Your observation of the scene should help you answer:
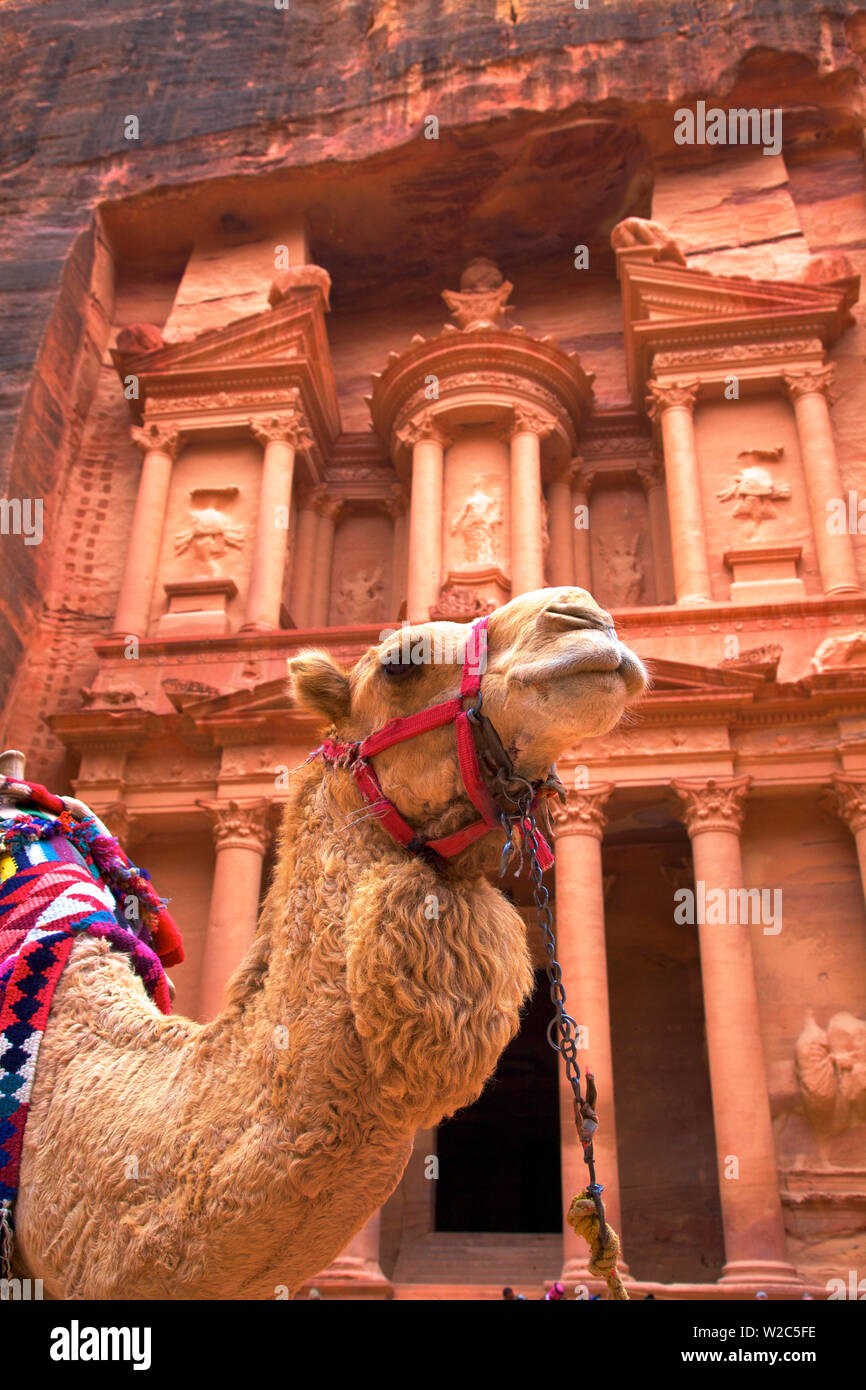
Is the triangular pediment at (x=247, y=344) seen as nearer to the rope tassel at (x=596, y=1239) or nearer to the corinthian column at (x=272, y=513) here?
the corinthian column at (x=272, y=513)

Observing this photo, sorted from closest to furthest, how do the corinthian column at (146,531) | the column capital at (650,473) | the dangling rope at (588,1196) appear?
the dangling rope at (588,1196) → the corinthian column at (146,531) → the column capital at (650,473)

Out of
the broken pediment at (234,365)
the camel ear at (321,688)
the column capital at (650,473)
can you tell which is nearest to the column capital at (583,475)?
the column capital at (650,473)

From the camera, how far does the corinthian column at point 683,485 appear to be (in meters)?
18.6

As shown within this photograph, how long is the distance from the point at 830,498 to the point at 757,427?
2387mm

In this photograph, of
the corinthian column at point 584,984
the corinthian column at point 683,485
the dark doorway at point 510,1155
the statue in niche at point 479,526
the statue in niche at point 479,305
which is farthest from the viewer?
the statue in niche at point 479,305

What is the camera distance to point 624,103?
76.3 feet

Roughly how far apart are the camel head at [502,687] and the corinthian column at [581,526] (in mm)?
18346

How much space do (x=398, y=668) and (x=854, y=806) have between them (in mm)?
13356

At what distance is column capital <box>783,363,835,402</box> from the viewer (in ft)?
65.1

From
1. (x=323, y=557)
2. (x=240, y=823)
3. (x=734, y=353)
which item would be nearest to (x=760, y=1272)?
(x=240, y=823)

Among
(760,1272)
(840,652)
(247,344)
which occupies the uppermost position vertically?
(247,344)

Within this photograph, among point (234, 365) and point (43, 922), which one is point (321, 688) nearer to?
point (43, 922)

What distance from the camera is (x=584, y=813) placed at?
52.2 ft
